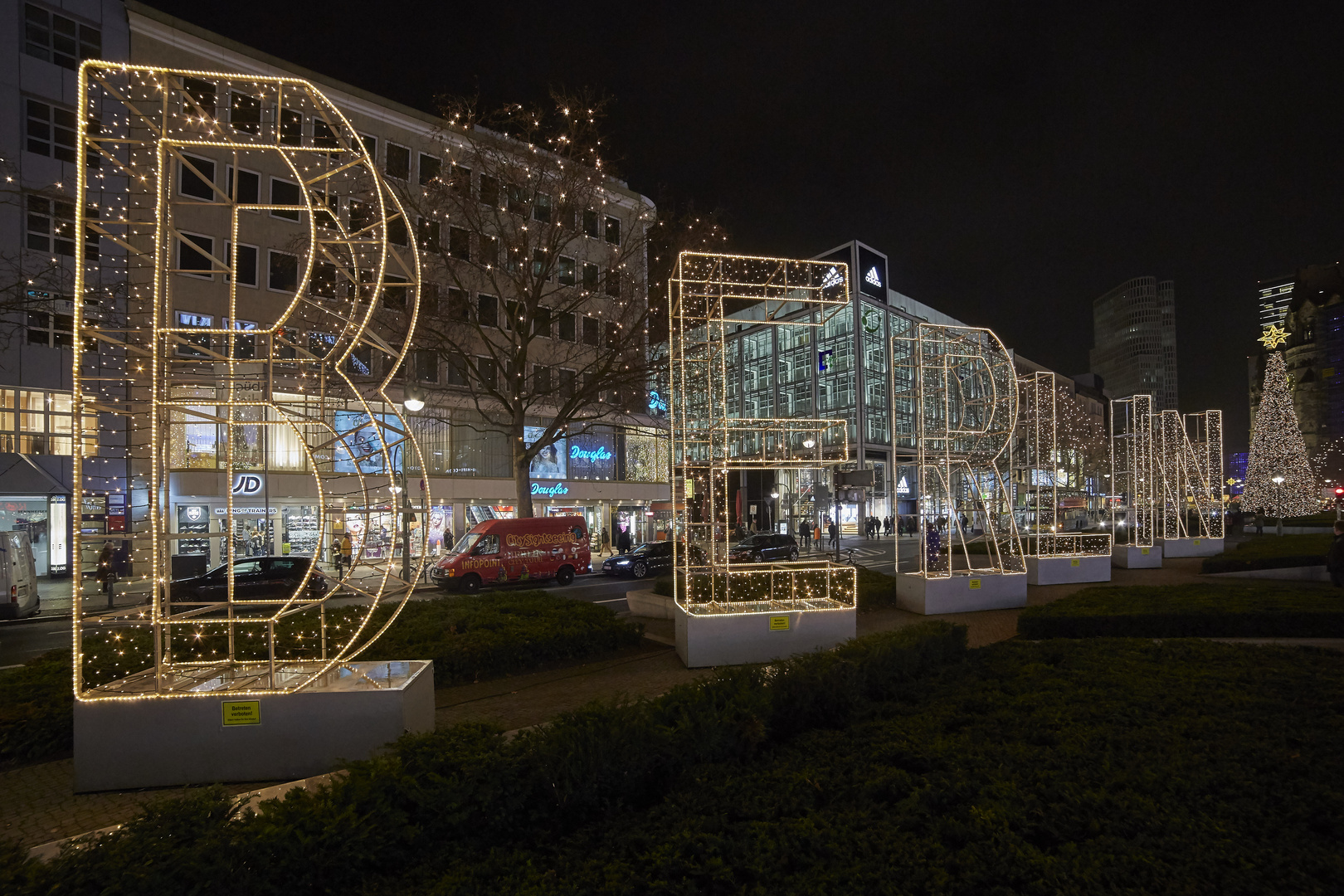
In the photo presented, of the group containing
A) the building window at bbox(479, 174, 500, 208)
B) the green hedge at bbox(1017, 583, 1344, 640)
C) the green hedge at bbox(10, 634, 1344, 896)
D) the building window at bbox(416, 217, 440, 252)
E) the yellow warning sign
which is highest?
the building window at bbox(479, 174, 500, 208)

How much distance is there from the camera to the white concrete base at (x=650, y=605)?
13016 millimetres

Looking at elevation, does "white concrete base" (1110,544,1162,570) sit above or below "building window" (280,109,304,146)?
below

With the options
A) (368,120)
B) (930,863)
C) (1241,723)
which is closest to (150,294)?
(930,863)

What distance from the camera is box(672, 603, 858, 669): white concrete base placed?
8891 mm

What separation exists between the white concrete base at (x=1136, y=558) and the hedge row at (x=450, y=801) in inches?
753

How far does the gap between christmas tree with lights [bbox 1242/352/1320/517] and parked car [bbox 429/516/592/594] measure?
34.5 meters

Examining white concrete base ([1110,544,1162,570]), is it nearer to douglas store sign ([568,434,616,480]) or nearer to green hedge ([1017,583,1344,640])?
green hedge ([1017,583,1344,640])

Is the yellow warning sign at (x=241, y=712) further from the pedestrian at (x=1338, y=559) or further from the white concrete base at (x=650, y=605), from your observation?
the pedestrian at (x=1338, y=559)

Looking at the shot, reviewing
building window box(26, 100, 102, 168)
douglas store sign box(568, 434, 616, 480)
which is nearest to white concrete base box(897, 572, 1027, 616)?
douglas store sign box(568, 434, 616, 480)

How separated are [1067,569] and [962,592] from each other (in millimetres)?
5977

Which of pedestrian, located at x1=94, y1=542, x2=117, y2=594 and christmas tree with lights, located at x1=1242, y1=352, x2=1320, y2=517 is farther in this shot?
christmas tree with lights, located at x1=1242, y1=352, x2=1320, y2=517

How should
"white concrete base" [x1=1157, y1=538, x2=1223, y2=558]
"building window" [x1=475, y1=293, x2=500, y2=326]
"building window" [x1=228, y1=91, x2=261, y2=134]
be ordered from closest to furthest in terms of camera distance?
"building window" [x1=228, y1=91, x2=261, y2=134] < "building window" [x1=475, y1=293, x2=500, y2=326] < "white concrete base" [x1=1157, y1=538, x2=1223, y2=558]

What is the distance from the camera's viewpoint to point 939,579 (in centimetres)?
1264

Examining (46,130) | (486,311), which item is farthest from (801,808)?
(46,130)
